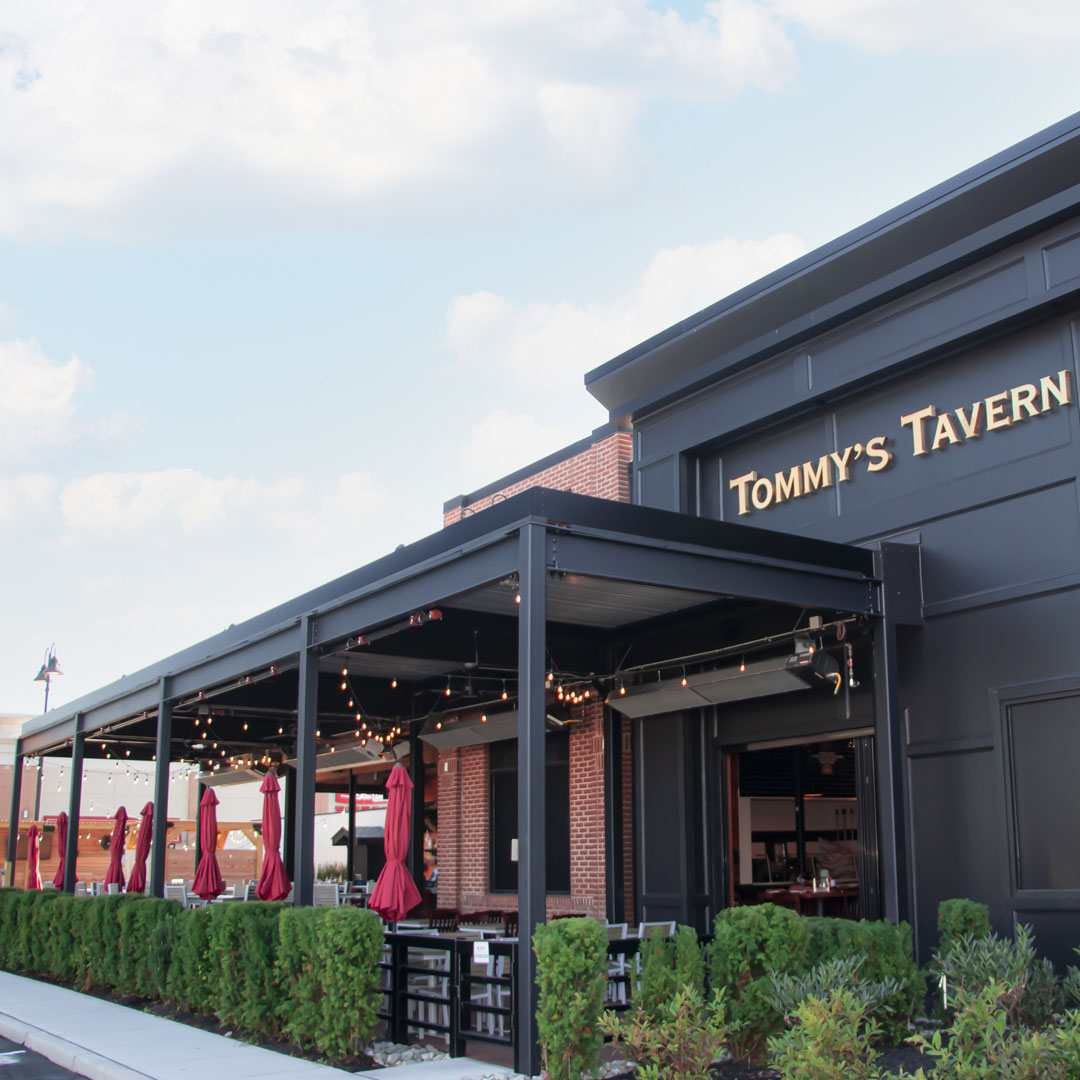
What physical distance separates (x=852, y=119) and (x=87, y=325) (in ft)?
80.0

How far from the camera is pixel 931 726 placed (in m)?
10.6

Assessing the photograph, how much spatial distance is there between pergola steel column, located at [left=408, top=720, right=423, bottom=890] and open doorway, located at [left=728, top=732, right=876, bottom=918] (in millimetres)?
5081

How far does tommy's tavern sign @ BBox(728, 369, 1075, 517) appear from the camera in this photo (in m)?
10.2

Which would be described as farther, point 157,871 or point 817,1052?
point 157,871

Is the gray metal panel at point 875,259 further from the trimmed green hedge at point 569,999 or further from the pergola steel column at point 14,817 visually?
the pergola steel column at point 14,817

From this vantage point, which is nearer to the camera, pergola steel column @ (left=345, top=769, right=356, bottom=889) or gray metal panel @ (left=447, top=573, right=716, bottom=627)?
gray metal panel @ (left=447, top=573, right=716, bottom=627)

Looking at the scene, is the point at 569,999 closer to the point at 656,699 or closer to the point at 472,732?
the point at 656,699

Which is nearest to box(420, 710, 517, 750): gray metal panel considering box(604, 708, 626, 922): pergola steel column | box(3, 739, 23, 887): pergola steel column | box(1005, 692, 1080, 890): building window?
box(604, 708, 626, 922): pergola steel column

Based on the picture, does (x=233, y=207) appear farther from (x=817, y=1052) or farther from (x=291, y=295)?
(x=817, y=1052)

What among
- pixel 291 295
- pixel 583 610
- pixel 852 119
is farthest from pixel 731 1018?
pixel 291 295

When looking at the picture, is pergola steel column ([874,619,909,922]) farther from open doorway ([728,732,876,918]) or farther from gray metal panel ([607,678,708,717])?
open doorway ([728,732,876,918])

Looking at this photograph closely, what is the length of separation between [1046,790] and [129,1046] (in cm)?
763

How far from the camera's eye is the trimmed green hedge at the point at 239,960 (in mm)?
9047

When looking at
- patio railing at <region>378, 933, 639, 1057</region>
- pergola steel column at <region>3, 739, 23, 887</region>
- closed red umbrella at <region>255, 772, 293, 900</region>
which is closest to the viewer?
patio railing at <region>378, 933, 639, 1057</region>
